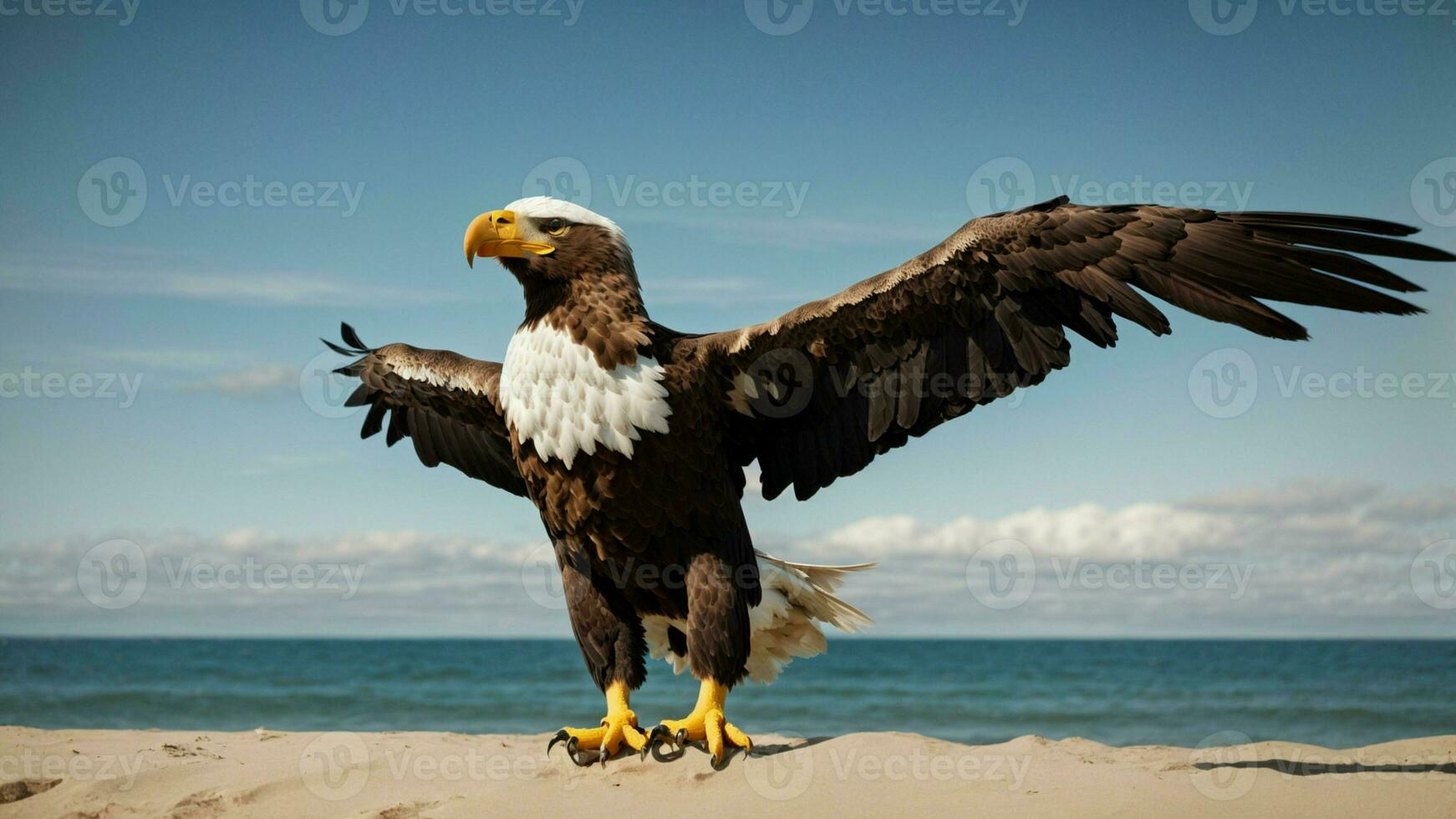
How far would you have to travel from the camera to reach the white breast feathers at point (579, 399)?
4414 millimetres

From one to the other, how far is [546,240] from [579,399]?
2.46 feet

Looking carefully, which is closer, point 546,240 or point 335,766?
point 546,240

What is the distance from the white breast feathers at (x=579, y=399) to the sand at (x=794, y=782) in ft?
4.42

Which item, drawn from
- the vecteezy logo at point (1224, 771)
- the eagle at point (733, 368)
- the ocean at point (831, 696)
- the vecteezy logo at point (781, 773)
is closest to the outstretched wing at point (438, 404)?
the eagle at point (733, 368)

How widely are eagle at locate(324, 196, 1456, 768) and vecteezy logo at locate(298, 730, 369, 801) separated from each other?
1211 mm

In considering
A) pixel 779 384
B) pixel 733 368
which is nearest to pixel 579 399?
pixel 733 368

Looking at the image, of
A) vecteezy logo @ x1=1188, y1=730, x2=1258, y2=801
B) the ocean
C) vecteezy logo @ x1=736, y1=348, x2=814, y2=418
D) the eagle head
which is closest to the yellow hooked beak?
the eagle head

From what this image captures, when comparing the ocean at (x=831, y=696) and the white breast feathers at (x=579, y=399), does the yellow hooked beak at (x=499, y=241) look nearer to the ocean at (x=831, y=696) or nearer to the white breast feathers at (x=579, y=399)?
the white breast feathers at (x=579, y=399)

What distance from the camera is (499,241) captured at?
15.2 ft

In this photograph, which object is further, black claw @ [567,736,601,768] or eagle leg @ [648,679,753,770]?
black claw @ [567,736,601,768]

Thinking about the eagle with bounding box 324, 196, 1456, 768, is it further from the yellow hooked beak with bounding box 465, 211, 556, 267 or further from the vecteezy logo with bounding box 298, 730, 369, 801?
the vecteezy logo with bounding box 298, 730, 369, 801

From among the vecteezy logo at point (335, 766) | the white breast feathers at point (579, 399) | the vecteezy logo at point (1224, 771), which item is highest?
the white breast feathers at point (579, 399)

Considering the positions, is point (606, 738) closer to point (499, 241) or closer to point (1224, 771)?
point (499, 241)

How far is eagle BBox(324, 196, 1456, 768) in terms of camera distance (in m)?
4.21
